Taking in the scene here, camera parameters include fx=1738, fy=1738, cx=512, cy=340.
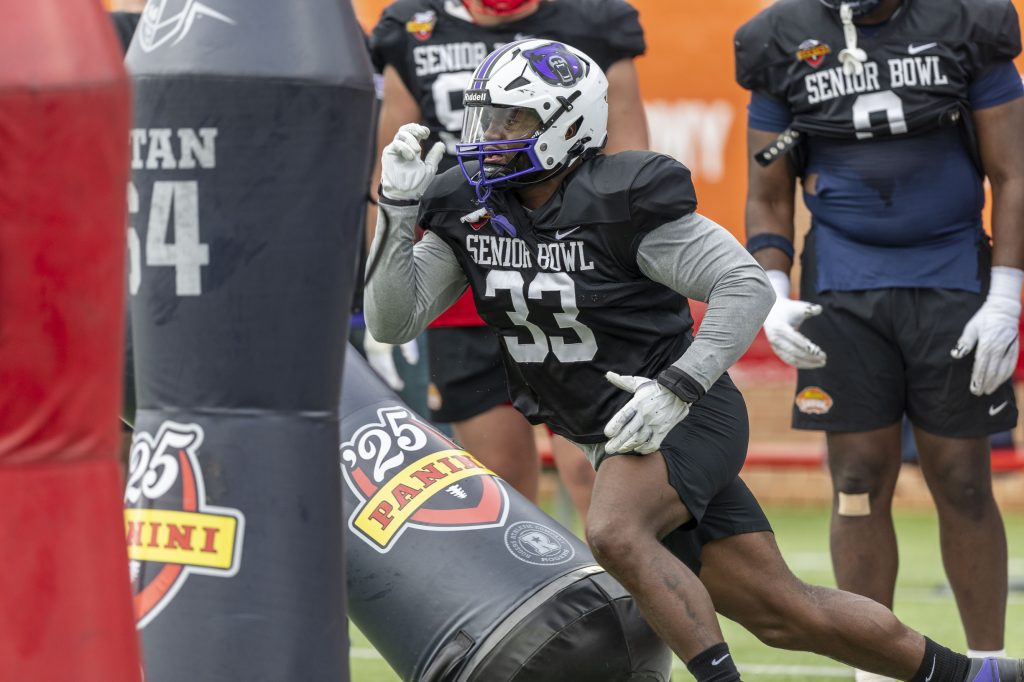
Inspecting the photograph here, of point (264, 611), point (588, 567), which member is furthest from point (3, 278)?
point (588, 567)

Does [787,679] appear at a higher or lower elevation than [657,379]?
lower

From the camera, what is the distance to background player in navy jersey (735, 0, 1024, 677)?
179 inches

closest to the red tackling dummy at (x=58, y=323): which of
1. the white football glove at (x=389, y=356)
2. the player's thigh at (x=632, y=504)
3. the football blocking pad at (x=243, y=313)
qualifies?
the football blocking pad at (x=243, y=313)

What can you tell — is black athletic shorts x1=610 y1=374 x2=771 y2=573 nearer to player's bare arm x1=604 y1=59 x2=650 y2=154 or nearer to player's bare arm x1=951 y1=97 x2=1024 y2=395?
player's bare arm x1=951 y1=97 x2=1024 y2=395

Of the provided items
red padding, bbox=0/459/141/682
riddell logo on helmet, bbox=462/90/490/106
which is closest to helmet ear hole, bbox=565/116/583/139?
riddell logo on helmet, bbox=462/90/490/106

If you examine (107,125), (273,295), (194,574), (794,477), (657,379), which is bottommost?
(794,477)

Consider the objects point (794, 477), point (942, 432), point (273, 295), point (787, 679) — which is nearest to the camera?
point (273, 295)

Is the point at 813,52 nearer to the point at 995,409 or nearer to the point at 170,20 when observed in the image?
the point at 995,409

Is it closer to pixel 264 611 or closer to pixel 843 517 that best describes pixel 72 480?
pixel 264 611

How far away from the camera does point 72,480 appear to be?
255 cm

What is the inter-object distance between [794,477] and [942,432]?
481 cm

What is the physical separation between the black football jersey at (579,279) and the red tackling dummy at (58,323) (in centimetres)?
131

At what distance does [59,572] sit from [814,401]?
2598mm

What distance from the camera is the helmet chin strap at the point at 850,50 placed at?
461 centimetres
